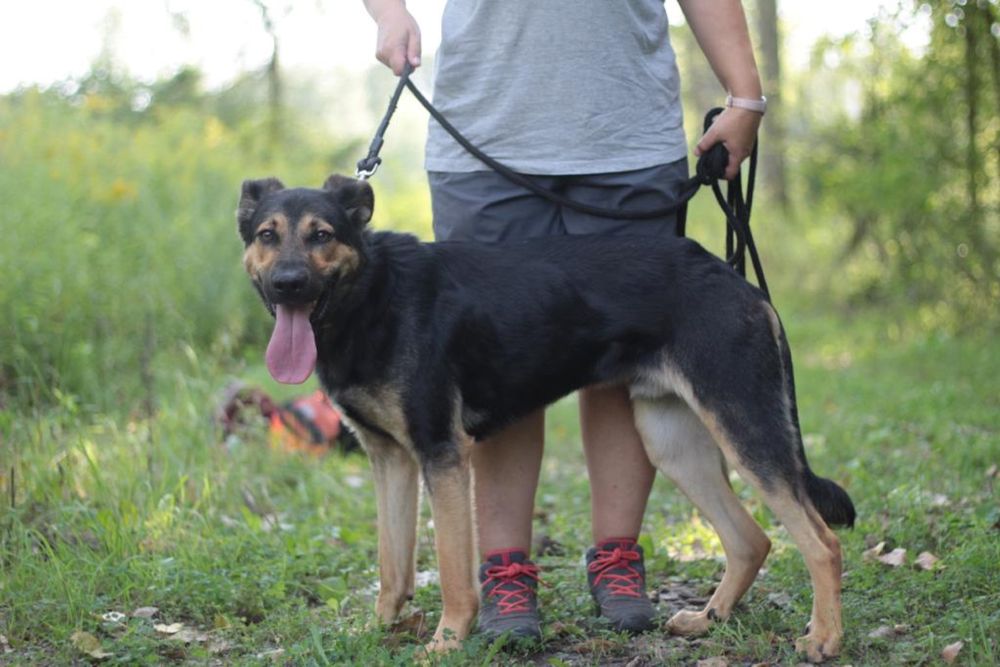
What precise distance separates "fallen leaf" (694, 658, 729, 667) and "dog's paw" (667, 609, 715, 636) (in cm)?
32

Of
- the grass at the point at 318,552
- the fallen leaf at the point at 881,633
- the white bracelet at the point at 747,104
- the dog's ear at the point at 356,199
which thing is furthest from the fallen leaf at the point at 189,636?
the white bracelet at the point at 747,104

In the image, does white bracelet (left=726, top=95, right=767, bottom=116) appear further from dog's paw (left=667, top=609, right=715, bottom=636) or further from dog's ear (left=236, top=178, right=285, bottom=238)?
dog's paw (left=667, top=609, right=715, bottom=636)

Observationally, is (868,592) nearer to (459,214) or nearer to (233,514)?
(459,214)

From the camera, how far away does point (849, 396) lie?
8.33m

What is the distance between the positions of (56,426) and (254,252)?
2.08m

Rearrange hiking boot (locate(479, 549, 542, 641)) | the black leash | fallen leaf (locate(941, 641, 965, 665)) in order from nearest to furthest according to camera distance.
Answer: fallen leaf (locate(941, 641, 965, 665))
hiking boot (locate(479, 549, 542, 641))
the black leash

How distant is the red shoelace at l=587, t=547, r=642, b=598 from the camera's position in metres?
3.87

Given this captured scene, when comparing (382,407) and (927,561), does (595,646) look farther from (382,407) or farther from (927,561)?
(927,561)

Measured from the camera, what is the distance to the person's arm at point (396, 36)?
3812 mm

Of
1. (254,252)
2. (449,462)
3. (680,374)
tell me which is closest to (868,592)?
(680,374)

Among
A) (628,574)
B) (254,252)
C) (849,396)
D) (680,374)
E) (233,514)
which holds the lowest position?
(849,396)

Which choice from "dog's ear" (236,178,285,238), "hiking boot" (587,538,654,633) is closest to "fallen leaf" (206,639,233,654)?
"hiking boot" (587,538,654,633)

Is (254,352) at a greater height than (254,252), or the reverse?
(254,252)

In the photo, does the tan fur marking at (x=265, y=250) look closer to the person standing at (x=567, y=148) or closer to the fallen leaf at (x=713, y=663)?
the person standing at (x=567, y=148)
